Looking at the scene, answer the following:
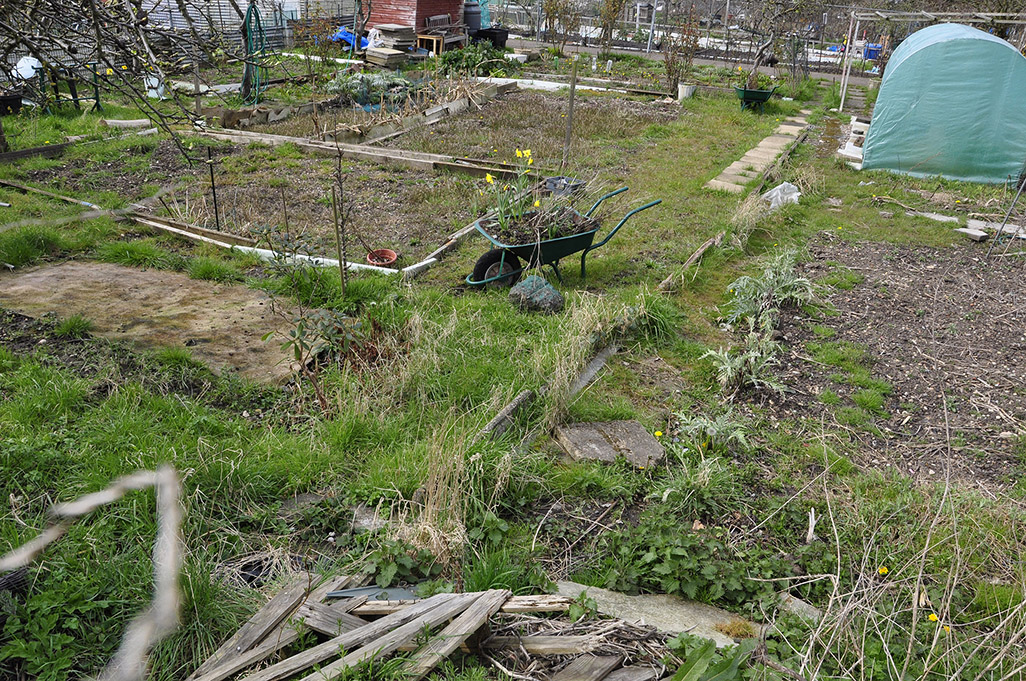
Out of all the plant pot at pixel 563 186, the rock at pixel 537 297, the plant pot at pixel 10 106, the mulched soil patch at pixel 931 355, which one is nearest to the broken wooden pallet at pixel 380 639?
the mulched soil patch at pixel 931 355

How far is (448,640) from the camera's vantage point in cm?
254

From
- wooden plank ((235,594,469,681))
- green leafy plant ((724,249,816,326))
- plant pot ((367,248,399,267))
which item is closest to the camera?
wooden plank ((235,594,469,681))

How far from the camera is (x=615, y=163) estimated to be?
36.3 feet

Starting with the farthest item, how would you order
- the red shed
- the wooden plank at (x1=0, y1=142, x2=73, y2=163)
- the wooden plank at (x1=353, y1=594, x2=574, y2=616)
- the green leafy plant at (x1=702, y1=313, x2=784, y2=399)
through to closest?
1. the red shed
2. the wooden plank at (x1=0, y1=142, x2=73, y2=163)
3. the green leafy plant at (x1=702, y1=313, x2=784, y2=399)
4. the wooden plank at (x1=353, y1=594, x2=574, y2=616)

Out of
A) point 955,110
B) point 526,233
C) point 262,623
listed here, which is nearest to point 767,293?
point 526,233

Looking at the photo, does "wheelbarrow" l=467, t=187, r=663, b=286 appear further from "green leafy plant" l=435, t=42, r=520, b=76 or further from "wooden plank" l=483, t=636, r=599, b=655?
"green leafy plant" l=435, t=42, r=520, b=76

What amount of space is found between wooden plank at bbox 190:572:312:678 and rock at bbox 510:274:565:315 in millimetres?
3283

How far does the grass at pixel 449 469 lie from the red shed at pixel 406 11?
18.0m

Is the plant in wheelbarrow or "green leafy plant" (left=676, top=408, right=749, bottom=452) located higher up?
the plant in wheelbarrow

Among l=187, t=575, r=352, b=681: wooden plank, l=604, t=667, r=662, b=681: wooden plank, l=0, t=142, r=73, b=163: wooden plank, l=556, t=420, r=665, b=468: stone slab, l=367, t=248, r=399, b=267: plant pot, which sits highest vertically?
l=0, t=142, r=73, b=163: wooden plank

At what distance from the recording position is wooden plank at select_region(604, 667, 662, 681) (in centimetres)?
250

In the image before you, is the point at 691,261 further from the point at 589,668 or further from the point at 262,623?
the point at 262,623

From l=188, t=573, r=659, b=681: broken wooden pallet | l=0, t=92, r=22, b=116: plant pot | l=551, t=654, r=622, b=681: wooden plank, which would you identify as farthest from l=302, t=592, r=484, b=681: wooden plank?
l=0, t=92, r=22, b=116: plant pot

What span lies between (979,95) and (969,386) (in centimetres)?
740
